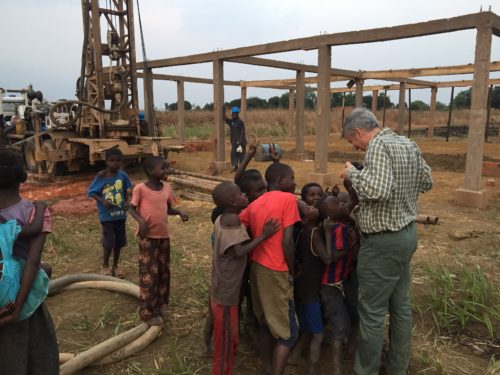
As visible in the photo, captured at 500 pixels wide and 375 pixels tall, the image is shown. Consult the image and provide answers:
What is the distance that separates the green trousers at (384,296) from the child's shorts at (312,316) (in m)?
0.29

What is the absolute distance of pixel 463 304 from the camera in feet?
11.7

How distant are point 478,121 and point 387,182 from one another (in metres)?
5.80

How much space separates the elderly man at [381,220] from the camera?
2.38 m

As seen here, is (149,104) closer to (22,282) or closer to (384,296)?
(22,282)

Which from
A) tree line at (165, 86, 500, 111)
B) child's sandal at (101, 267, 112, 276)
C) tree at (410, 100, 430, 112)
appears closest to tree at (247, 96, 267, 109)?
tree line at (165, 86, 500, 111)

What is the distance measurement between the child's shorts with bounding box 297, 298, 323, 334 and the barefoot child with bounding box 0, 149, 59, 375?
1.62m

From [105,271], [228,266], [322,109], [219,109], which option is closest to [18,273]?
[228,266]

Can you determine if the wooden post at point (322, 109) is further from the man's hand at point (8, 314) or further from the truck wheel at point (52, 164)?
the man's hand at point (8, 314)

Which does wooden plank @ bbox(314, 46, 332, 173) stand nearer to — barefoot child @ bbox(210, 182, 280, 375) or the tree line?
barefoot child @ bbox(210, 182, 280, 375)

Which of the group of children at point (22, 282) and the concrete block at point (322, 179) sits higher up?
the group of children at point (22, 282)

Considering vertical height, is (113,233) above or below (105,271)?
above

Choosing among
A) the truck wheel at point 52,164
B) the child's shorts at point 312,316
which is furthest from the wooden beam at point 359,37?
the child's shorts at point 312,316

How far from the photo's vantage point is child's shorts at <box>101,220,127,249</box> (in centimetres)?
432

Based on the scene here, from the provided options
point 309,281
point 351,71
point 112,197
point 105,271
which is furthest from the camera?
point 351,71
